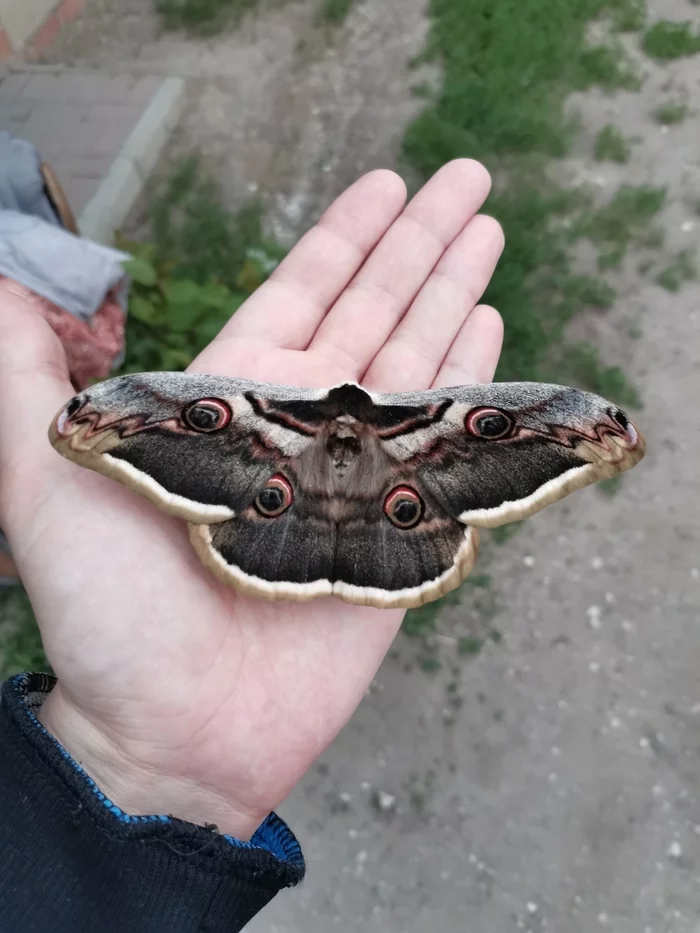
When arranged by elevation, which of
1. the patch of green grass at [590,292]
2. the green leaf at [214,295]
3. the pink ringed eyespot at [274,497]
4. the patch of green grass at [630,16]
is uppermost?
the pink ringed eyespot at [274,497]

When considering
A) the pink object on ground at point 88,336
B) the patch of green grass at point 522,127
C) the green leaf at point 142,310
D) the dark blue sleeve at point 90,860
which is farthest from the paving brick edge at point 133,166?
the dark blue sleeve at point 90,860

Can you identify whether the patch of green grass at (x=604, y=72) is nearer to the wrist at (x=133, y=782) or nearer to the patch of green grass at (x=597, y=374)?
the patch of green grass at (x=597, y=374)

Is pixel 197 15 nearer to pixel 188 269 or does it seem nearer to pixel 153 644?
pixel 188 269

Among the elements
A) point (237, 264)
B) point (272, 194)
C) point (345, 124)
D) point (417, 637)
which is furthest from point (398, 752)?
point (345, 124)

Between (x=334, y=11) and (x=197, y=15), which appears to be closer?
(x=334, y=11)

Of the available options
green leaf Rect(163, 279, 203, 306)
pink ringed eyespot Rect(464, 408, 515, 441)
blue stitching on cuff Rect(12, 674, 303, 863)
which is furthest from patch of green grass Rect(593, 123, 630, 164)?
blue stitching on cuff Rect(12, 674, 303, 863)

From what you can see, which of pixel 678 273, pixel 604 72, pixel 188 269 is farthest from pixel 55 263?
pixel 604 72

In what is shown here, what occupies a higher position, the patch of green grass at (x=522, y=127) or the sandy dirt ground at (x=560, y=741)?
the patch of green grass at (x=522, y=127)
